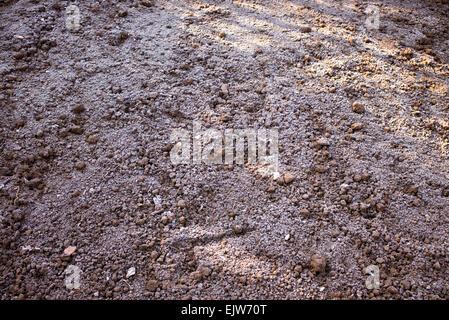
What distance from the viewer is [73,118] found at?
7.98ft

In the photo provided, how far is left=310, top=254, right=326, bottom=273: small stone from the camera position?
71.0 inches

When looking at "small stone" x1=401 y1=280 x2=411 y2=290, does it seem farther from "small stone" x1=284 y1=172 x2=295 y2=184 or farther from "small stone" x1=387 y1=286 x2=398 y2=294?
"small stone" x1=284 y1=172 x2=295 y2=184

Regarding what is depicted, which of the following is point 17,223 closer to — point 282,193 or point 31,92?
point 31,92

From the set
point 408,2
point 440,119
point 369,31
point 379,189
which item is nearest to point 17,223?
point 379,189

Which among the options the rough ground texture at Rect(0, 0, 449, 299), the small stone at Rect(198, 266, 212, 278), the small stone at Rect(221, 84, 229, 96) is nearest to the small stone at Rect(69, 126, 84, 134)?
the rough ground texture at Rect(0, 0, 449, 299)

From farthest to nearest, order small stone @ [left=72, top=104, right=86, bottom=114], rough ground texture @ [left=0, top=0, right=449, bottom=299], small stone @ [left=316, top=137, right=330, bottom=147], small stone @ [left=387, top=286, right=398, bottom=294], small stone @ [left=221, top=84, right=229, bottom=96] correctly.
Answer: small stone @ [left=221, top=84, right=229, bottom=96]
small stone @ [left=72, top=104, right=86, bottom=114]
small stone @ [left=316, top=137, right=330, bottom=147]
rough ground texture @ [left=0, top=0, right=449, bottom=299]
small stone @ [left=387, top=286, right=398, bottom=294]

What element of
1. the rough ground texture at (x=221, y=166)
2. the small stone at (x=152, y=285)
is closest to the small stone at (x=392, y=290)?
the rough ground texture at (x=221, y=166)

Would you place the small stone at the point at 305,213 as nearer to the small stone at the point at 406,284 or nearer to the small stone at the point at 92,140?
the small stone at the point at 406,284

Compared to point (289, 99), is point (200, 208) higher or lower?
lower

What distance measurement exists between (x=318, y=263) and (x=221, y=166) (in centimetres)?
84

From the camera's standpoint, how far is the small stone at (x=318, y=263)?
1.80 meters

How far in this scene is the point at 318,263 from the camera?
71.0 inches

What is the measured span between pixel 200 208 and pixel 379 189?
1117 millimetres

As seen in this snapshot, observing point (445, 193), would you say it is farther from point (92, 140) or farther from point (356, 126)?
point (92, 140)
